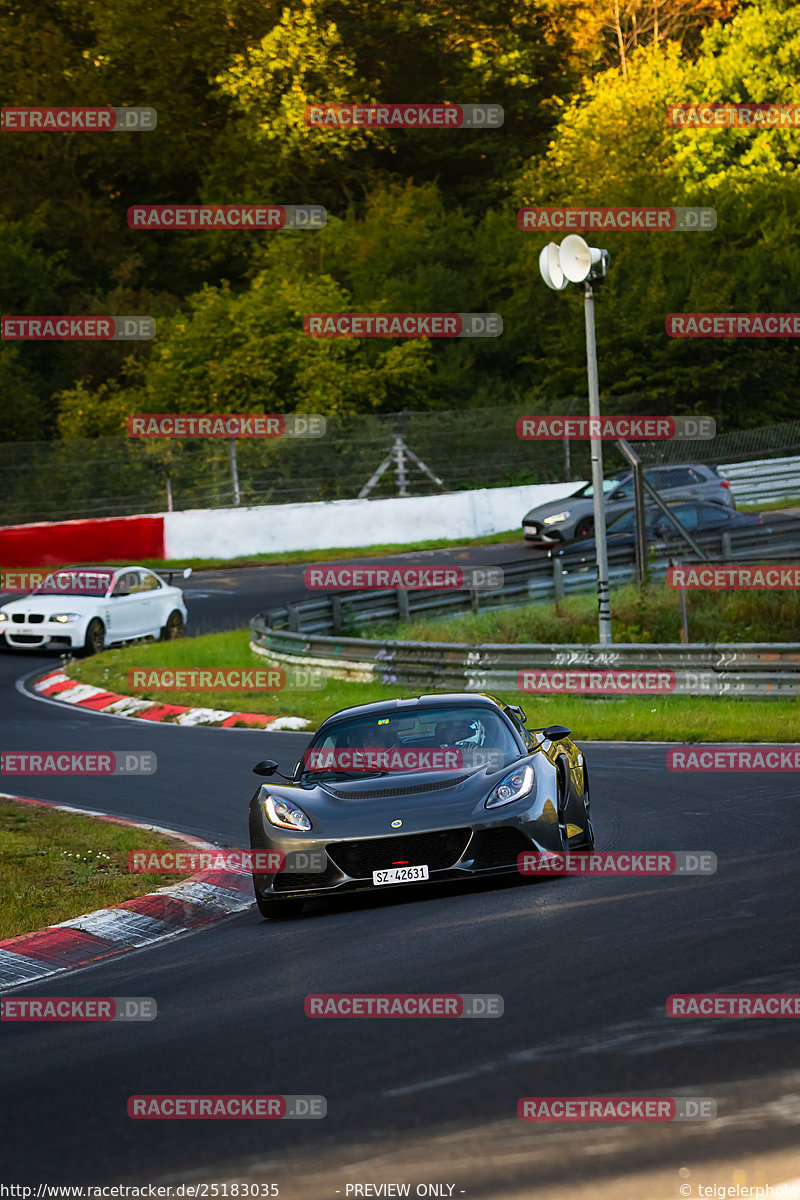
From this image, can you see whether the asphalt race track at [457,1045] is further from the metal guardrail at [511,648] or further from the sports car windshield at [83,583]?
the sports car windshield at [83,583]

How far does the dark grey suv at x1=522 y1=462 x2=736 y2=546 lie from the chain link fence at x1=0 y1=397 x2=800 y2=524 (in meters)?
2.62

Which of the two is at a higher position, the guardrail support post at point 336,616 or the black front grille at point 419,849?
Answer: the guardrail support post at point 336,616

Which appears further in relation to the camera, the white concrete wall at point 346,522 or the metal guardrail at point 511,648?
the white concrete wall at point 346,522

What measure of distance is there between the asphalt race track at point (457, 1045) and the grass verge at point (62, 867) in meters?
0.98

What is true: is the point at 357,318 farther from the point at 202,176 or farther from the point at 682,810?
the point at 682,810

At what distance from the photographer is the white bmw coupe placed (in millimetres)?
26156

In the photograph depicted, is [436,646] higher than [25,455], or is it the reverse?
[25,455]

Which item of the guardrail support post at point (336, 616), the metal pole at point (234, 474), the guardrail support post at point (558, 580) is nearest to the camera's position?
the guardrail support post at point (336, 616)

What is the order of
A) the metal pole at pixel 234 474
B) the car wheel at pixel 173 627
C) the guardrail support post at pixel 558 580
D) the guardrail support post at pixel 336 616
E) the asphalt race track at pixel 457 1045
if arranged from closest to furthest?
the asphalt race track at pixel 457 1045
the guardrail support post at pixel 336 616
the guardrail support post at pixel 558 580
the car wheel at pixel 173 627
the metal pole at pixel 234 474

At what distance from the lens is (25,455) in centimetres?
3788

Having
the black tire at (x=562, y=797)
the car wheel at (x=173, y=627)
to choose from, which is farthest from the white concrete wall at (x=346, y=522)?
the black tire at (x=562, y=797)

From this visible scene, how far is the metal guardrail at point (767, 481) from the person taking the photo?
3891 centimetres

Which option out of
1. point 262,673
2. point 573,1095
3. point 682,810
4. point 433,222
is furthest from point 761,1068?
point 433,222

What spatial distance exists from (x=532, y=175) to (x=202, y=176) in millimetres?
13586
